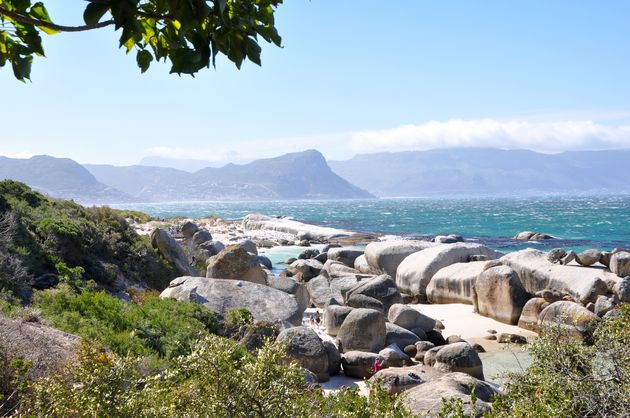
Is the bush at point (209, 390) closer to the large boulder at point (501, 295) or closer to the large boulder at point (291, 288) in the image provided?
the large boulder at point (291, 288)

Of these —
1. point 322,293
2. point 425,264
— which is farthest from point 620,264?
point 322,293

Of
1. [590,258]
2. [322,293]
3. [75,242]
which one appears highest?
[75,242]

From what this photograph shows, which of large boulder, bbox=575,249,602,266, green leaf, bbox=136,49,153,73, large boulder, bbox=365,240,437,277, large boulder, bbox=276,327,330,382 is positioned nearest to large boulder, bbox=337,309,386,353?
large boulder, bbox=276,327,330,382

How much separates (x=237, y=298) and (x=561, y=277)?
14229mm

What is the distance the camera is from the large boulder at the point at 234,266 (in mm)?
19219

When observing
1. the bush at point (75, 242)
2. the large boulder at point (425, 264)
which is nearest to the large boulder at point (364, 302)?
the large boulder at point (425, 264)

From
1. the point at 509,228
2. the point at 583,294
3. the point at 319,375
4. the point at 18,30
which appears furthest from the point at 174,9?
the point at 509,228

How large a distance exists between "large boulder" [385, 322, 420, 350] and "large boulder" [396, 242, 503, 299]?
30.1 feet

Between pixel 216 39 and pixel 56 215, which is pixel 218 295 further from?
pixel 216 39

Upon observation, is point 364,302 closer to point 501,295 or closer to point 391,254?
point 501,295

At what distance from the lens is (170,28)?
2750 millimetres

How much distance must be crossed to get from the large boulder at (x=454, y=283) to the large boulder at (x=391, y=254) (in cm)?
459

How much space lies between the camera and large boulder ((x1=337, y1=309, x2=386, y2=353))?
15.4 metres

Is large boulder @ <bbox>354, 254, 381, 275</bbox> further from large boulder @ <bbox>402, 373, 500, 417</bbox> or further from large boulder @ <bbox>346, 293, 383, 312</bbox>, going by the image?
large boulder @ <bbox>402, 373, 500, 417</bbox>
